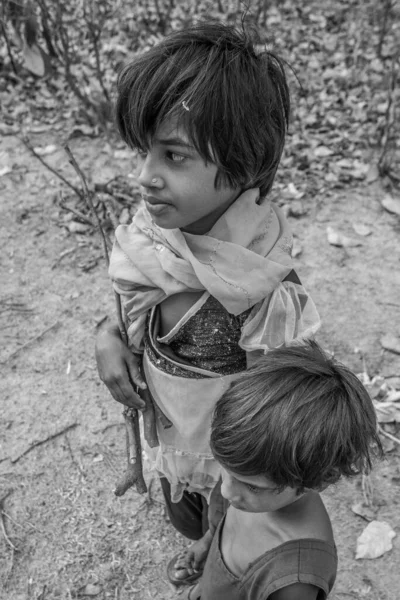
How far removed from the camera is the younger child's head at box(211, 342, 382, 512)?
1337 mm

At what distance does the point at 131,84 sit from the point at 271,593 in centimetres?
116

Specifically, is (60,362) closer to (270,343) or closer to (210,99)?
(270,343)

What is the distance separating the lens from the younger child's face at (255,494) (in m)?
1.43

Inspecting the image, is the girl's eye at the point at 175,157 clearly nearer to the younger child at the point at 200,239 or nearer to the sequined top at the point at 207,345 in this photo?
the younger child at the point at 200,239

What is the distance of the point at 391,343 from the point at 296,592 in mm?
Result: 2008

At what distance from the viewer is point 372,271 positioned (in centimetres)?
366

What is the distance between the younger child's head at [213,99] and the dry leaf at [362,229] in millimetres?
2454

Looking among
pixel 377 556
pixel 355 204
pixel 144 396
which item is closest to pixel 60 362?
pixel 144 396

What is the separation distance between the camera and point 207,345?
1.76 m

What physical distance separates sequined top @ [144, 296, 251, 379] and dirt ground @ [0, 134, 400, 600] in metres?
1.12

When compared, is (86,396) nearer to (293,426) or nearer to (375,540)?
(375,540)

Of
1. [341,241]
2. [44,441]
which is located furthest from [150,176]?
[341,241]

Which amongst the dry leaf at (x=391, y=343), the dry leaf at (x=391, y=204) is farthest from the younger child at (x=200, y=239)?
the dry leaf at (x=391, y=204)

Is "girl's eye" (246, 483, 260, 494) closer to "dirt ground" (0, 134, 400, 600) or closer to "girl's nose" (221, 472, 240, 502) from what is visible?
"girl's nose" (221, 472, 240, 502)
